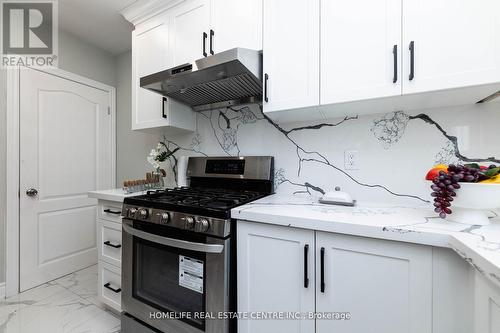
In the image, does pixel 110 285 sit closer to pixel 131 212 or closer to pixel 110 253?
pixel 110 253

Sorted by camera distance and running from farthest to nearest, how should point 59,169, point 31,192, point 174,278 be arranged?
point 59,169 < point 31,192 < point 174,278

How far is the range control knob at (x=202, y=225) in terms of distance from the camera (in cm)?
108

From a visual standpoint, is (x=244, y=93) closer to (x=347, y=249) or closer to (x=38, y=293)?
(x=347, y=249)

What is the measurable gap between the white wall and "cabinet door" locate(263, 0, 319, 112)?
1778 mm

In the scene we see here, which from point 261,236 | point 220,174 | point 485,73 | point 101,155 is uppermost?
point 485,73

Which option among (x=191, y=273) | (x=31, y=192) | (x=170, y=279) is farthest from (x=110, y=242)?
(x=31, y=192)

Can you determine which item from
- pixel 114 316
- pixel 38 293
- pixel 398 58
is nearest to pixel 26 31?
pixel 38 293

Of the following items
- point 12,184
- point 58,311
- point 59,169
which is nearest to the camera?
point 58,311

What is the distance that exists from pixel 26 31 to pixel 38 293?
94.3 inches

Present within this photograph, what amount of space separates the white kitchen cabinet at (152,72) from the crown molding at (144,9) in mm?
48

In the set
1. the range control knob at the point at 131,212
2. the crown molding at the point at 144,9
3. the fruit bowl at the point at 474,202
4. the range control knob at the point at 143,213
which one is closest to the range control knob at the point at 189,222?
the range control knob at the point at 143,213

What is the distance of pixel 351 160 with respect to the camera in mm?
1400

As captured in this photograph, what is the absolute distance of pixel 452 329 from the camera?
2.40 ft

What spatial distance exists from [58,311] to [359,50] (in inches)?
108
